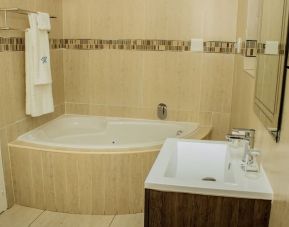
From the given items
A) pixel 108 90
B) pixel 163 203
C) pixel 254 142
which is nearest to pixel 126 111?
pixel 108 90

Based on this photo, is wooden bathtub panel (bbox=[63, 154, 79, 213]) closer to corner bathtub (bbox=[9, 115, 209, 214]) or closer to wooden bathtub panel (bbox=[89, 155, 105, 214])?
corner bathtub (bbox=[9, 115, 209, 214])

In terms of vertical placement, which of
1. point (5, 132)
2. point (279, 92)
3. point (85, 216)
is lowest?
point (85, 216)

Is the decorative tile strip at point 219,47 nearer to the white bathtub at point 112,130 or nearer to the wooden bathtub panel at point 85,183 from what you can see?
the white bathtub at point 112,130

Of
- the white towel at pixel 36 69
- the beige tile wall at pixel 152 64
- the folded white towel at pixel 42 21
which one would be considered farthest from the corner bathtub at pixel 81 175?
the folded white towel at pixel 42 21

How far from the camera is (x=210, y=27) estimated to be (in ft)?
10.6

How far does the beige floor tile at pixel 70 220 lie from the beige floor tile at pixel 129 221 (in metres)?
0.05

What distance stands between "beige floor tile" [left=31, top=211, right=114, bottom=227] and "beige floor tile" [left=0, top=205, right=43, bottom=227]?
62mm

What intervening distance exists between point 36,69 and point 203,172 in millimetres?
1786

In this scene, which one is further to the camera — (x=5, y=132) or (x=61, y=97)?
(x=61, y=97)

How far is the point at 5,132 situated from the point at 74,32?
1.40 metres

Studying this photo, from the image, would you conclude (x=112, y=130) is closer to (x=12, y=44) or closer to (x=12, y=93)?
(x=12, y=93)

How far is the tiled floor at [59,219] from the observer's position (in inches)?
97.0

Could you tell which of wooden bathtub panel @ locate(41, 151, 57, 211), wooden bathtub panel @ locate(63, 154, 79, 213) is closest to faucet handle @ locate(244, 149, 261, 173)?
wooden bathtub panel @ locate(63, 154, 79, 213)

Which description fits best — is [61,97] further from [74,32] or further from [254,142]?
[254,142]
